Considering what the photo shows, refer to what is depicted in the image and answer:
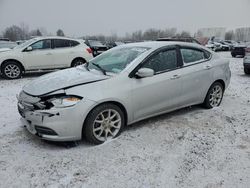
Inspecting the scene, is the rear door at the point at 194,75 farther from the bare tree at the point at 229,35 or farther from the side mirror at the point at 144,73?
the bare tree at the point at 229,35

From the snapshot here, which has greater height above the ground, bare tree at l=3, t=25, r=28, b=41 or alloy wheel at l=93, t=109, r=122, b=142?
bare tree at l=3, t=25, r=28, b=41

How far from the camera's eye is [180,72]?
4.52 metres

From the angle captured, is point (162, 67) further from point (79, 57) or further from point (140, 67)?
point (79, 57)

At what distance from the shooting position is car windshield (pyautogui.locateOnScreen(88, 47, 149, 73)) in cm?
420

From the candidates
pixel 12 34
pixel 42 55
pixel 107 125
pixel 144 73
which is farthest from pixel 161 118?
pixel 12 34

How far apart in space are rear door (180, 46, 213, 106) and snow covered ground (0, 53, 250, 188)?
449 millimetres

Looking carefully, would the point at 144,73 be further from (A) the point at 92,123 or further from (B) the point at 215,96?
(B) the point at 215,96

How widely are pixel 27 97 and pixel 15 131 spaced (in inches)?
34.7

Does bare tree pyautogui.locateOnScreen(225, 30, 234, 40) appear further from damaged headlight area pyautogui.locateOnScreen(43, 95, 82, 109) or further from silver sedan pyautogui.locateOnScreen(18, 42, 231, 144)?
damaged headlight area pyautogui.locateOnScreen(43, 95, 82, 109)

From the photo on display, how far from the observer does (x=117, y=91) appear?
372 centimetres

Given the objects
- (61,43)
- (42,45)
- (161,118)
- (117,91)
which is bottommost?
(161,118)

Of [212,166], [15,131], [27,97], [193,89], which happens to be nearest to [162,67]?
[193,89]

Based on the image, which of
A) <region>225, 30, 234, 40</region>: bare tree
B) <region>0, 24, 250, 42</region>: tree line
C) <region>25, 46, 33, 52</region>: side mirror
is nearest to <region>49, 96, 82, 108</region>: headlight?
<region>25, 46, 33, 52</region>: side mirror

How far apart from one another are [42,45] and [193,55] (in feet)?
20.4
